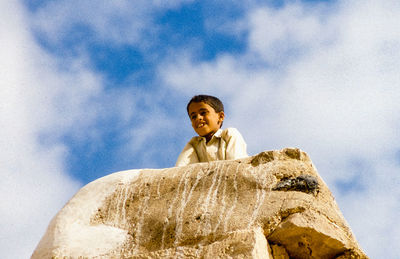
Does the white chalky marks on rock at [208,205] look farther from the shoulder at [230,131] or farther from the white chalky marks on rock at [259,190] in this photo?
the shoulder at [230,131]

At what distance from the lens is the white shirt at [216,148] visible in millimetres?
6562

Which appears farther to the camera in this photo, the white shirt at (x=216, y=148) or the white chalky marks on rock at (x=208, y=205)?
the white shirt at (x=216, y=148)

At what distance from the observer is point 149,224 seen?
526 cm

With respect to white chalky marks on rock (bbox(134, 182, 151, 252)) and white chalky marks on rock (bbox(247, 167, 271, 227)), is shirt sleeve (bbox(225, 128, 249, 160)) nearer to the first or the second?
white chalky marks on rock (bbox(247, 167, 271, 227))

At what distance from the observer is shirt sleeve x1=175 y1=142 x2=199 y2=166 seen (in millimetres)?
6656

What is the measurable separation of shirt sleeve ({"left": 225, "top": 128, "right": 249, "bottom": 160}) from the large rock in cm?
89

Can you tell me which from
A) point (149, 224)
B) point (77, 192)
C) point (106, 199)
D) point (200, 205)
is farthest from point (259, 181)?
point (77, 192)

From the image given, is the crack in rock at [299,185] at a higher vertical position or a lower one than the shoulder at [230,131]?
lower

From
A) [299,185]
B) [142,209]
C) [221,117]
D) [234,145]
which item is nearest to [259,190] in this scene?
[299,185]

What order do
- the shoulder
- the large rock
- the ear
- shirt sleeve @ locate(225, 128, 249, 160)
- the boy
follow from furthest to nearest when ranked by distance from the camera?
the ear < the shoulder < the boy < shirt sleeve @ locate(225, 128, 249, 160) < the large rock

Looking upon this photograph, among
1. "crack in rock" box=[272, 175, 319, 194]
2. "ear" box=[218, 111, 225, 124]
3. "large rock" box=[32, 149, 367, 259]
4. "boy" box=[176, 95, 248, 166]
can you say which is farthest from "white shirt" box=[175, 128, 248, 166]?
"crack in rock" box=[272, 175, 319, 194]

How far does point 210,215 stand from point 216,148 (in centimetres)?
172

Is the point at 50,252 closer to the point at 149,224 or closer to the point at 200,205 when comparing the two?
the point at 149,224

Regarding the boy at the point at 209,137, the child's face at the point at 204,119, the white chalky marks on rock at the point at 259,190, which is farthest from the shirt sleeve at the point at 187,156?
the white chalky marks on rock at the point at 259,190
